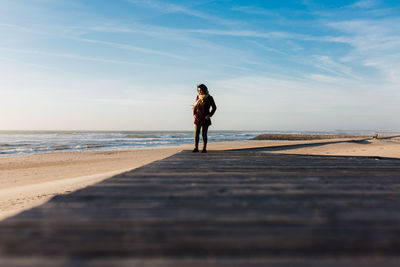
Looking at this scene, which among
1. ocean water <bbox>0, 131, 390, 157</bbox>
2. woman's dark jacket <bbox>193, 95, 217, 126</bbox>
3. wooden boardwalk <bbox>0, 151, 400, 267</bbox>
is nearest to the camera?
wooden boardwalk <bbox>0, 151, 400, 267</bbox>

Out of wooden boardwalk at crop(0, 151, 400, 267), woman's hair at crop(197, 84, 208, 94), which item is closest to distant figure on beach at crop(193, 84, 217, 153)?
woman's hair at crop(197, 84, 208, 94)

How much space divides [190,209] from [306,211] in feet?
2.96

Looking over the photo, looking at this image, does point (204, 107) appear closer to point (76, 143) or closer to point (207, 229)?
point (207, 229)

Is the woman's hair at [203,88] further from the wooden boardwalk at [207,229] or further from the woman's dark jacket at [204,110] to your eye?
the wooden boardwalk at [207,229]

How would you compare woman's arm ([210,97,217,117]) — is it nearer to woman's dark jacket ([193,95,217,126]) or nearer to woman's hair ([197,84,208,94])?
woman's dark jacket ([193,95,217,126])

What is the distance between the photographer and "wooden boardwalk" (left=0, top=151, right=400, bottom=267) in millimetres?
1333

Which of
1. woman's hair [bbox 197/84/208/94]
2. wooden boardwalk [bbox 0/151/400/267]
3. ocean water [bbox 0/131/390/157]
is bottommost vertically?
ocean water [bbox 0/131/390/157]

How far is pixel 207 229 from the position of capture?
1633 mm

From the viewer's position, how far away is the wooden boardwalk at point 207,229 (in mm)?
1333

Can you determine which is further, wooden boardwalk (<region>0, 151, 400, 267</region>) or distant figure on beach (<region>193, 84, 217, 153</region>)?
distant figure on beach (<region>193, 84, 217, 153</region>)

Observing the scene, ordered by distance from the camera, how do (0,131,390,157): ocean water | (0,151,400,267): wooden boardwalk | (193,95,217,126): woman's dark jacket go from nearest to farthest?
(0,151,400,267): wooden boardwalk → (193,95,217,126): woman's dark jacket → (0,131,390,157): ocean water

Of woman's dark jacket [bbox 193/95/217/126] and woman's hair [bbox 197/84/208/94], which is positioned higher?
woman's hair [bbox 197/84/208/94]

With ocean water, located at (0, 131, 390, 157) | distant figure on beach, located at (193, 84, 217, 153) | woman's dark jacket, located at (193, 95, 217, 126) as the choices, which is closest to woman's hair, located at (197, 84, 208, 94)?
distant figure on beach, located at (193, 84, 217, 153)

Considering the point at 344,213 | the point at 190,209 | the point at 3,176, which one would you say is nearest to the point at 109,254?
the point at 190,209
